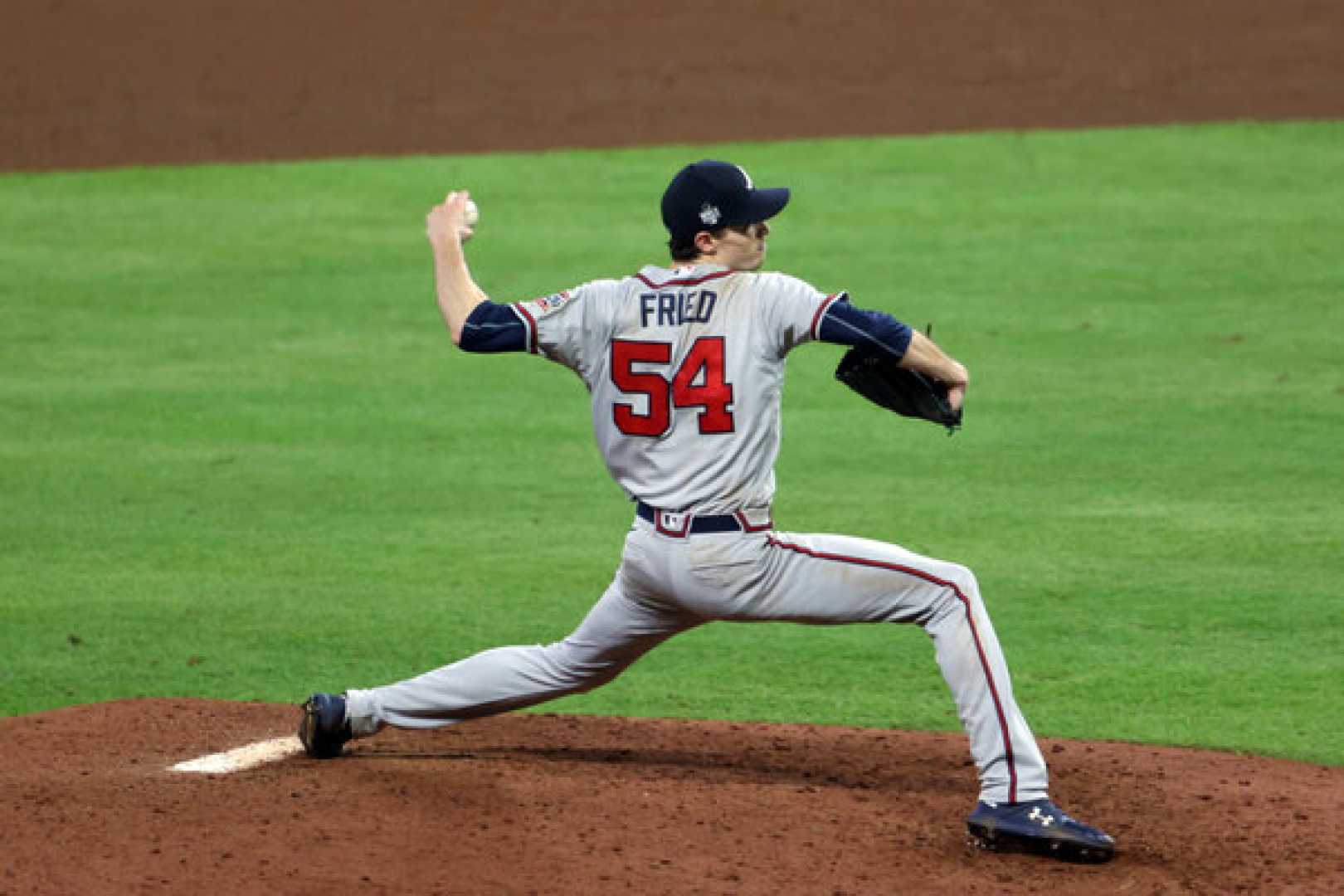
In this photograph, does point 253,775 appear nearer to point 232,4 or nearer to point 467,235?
point 467,235

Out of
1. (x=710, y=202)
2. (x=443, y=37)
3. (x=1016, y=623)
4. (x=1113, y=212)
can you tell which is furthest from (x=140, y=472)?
(x=443, y=37)

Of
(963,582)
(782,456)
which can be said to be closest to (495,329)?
(963,582)

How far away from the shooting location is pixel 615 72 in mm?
17344

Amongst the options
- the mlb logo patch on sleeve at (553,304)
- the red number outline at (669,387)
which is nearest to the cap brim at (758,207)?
the red number outline at (669,387)

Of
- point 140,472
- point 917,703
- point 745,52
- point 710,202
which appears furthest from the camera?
point 745,52

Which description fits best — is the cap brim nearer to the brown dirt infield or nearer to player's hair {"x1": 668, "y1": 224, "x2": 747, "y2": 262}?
player's hair {"x1": 668, "y1": 224, "x2": 747, "y2": 262}

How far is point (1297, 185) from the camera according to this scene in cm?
1488

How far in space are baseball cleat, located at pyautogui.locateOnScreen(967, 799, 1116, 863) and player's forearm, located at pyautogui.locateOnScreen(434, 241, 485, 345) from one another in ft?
5.52

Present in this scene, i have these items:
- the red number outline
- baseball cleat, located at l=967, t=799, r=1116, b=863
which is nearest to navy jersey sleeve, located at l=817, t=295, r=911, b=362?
the red number outline

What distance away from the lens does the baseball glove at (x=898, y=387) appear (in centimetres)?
476

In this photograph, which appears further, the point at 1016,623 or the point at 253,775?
the point at 1016,623

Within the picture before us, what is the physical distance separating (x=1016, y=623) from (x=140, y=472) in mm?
4405

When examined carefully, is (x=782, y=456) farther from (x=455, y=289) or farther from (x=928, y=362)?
(x=928, y=362)

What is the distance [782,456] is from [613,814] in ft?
16.3
